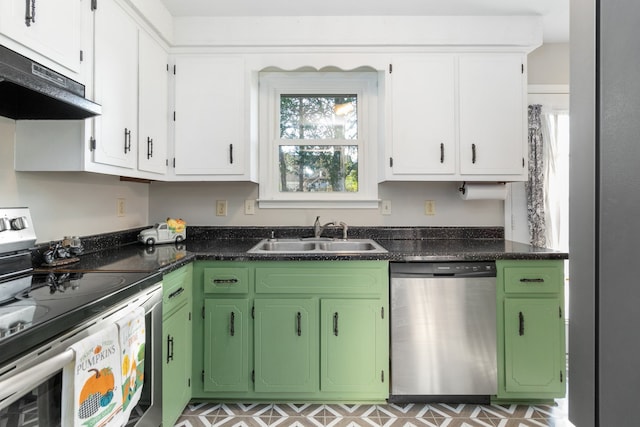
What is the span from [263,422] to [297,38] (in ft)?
7.79

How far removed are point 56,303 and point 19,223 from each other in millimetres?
601

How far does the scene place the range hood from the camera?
1.06 meters

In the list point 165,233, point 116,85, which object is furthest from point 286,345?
point 116,85

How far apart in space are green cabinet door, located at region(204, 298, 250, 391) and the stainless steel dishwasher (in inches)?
33.3

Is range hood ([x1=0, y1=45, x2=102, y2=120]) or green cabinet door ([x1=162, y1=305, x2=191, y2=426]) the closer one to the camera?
range hood ([x1=0, y1=45, x2=102, y2=120])

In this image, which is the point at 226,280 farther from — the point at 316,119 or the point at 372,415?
the point at 316,119

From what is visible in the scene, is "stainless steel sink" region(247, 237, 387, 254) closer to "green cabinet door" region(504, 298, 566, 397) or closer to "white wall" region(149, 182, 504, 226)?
"white wall" region(149, 182, 504, 226)

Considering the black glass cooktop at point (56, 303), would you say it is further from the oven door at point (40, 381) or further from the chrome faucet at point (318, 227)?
the chrome faucet at point (318, 227)

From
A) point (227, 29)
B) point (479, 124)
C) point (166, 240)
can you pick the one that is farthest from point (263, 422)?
point (227, 29)

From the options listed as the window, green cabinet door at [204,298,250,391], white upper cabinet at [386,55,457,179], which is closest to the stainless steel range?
green cabinet door at [204,298,250,391]

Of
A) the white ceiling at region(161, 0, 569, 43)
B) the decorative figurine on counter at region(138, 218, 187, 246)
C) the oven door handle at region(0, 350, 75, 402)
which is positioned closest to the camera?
the oven door handle at region(0, 350, 75, 402)

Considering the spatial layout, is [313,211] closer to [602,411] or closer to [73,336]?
[73,336]

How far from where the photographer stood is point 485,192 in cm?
239

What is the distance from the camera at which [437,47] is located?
2250mm
